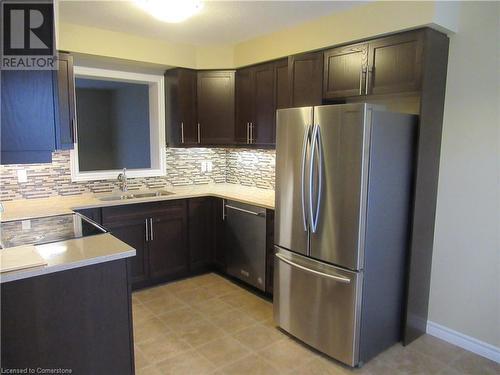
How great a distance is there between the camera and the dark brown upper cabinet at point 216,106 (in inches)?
154

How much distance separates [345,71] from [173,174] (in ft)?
7.46

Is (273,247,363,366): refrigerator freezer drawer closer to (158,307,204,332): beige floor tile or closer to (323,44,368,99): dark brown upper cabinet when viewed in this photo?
(158,307,204,332): beige floor tile

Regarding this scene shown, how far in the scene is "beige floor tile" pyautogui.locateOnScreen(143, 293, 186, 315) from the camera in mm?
3139

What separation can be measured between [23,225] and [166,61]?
6.91ft

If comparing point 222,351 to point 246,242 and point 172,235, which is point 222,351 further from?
point 172,235

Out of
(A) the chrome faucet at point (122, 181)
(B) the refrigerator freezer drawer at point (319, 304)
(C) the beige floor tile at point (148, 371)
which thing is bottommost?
(C) the beige floor tile at point (148, 371)

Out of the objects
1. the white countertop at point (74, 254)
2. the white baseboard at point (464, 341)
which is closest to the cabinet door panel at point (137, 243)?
the white countertop at point (74, 254)

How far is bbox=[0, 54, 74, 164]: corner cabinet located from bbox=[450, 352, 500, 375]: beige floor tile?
281cm

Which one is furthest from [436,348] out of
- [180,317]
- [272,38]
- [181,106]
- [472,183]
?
[181,106]

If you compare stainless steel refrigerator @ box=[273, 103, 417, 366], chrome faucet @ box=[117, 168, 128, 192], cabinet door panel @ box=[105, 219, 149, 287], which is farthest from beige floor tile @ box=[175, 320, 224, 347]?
chrome faucet @ box=[117, 168, 128, 192]

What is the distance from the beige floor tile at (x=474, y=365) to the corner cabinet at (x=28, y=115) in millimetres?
2808

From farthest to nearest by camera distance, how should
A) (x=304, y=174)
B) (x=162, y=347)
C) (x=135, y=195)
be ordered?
(x=135, y=195) < (x=162, y=347) < (x=304, y=174)

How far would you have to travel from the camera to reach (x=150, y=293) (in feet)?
11.4

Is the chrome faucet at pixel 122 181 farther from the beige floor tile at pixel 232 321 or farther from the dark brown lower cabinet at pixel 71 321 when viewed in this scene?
the dark brown lower cabinet at pixel 71 321
